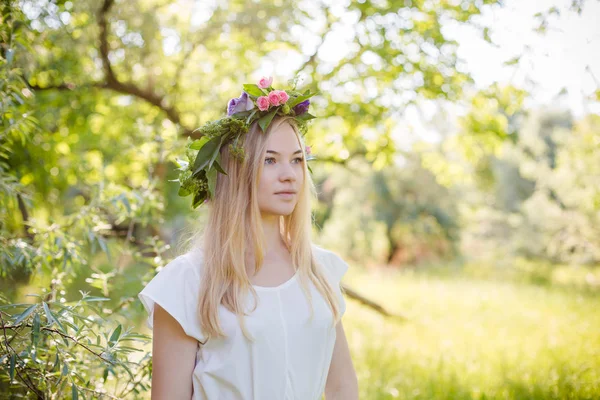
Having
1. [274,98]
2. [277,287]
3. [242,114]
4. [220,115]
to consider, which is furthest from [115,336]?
[220,115]

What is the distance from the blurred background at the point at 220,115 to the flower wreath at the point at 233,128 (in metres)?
0.37

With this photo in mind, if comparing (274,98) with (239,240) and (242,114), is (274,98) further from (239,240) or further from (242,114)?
(239,240)

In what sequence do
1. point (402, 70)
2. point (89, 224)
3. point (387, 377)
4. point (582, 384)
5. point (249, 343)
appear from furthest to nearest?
point (402, 70) < point (387, 377) < point (582, 384) < point (89, 224) < point (249, 343)

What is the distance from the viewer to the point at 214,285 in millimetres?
1755

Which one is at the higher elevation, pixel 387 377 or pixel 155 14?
pixel 155 14

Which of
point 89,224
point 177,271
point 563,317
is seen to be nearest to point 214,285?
point 177,271

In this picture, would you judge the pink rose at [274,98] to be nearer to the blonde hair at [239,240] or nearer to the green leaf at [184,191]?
the blonde hair at [239,240]

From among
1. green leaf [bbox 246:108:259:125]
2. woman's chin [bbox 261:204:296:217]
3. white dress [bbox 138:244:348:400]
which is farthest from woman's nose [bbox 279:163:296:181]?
white dress [bbox 138:244:348:400]

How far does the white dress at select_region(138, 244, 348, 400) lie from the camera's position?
5.64 feet

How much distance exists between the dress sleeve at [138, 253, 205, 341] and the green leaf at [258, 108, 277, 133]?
1.95 ft

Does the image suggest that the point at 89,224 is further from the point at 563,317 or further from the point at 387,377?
the point at 563,317

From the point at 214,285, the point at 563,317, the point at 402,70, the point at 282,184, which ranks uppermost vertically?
the point at 402,70

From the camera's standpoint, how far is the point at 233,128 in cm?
192

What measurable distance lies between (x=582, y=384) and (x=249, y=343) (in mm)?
3380
